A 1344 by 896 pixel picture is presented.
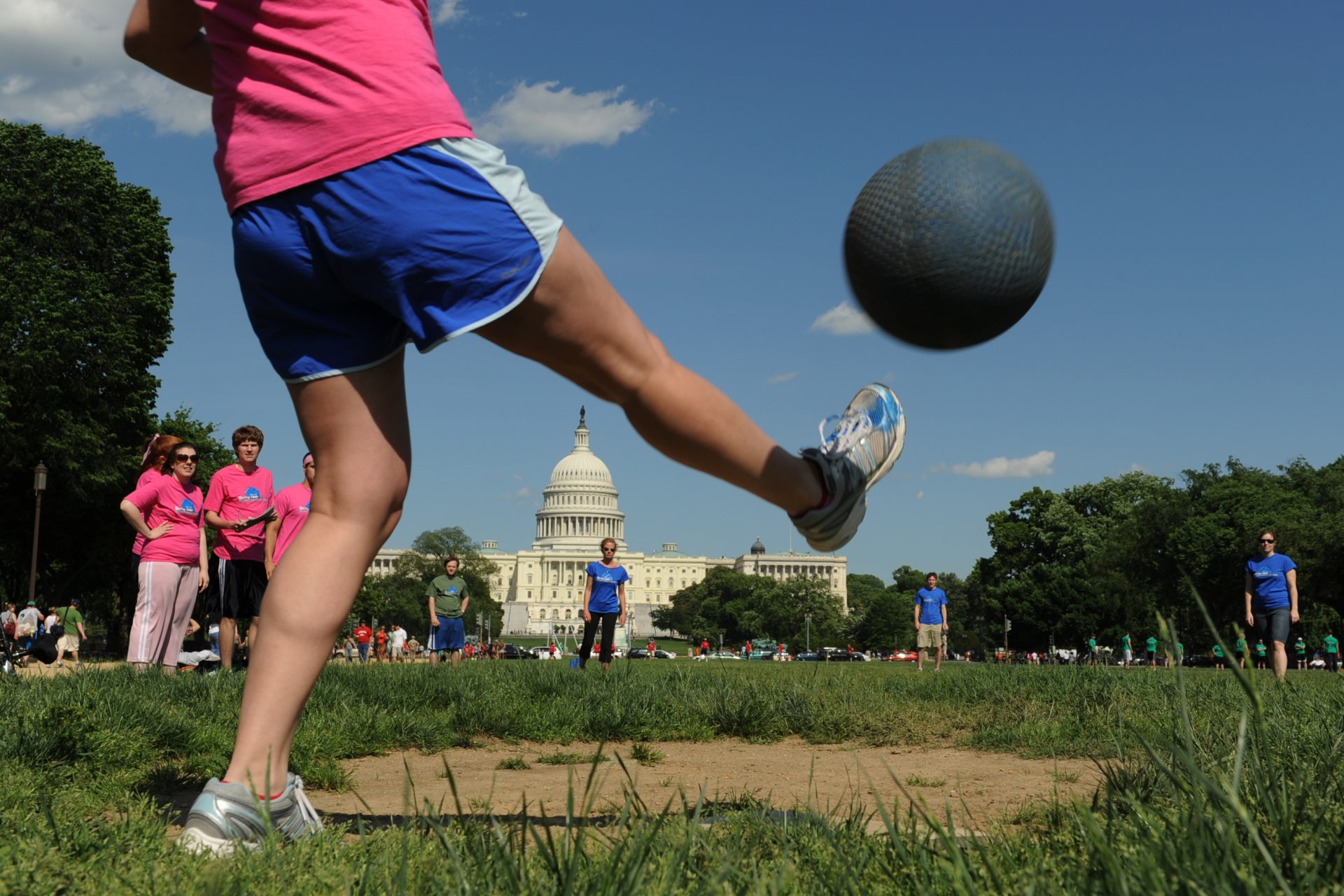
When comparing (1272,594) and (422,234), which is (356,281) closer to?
(422,234)

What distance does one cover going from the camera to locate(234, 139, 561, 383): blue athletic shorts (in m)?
2.29

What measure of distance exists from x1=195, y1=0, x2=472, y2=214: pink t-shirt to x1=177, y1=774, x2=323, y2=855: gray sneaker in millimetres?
1177

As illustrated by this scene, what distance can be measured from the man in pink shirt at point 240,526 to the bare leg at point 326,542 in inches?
270

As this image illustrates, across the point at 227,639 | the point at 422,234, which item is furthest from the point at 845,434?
the point at 227,639

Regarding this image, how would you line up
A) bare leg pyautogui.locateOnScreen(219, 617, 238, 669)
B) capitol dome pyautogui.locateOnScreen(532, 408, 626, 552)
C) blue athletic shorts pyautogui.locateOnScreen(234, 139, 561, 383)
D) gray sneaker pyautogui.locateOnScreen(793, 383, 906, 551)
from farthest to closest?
capitol dome pyautogui.locateOnScreen(532, 408, 626, 552)
bare leg pyautogui.locateOnScreen(219, 617, 238, 669)
gray sneaker pyautogui.locateOnScreen(793, 383, 906, 551)
blue athletic shorts pyautogui.locateOnScreen(234, 139, 561, 383)

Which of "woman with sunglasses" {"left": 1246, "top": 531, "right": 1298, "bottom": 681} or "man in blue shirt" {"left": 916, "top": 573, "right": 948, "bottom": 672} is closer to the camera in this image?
"woman with sunglasses" {"left": 1246, "top": 531, "right": 1298, "bottom": 681}

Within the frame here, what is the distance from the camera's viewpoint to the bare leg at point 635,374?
2.41 meters

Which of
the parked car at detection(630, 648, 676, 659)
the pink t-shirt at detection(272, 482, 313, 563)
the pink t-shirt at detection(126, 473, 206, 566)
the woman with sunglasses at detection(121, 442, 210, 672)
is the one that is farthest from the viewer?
the parked car at detection(630, 648, 676, 659)

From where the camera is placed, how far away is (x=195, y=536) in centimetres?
866

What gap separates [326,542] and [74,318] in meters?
29.6

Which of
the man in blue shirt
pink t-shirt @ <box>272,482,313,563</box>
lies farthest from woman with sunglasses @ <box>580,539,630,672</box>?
the man in blue shirt

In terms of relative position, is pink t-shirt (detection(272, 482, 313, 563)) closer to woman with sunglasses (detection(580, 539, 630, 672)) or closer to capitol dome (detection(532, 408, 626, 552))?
woman with sunglasses (detection(580, 539, 630, 672))

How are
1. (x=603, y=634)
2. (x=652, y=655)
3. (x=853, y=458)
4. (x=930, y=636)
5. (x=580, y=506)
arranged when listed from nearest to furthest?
(x=853, y=458), (x=603, y=634), (x=930, y=636), (x=652, y=655), (x=580, y=506)

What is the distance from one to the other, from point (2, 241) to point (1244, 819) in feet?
104
